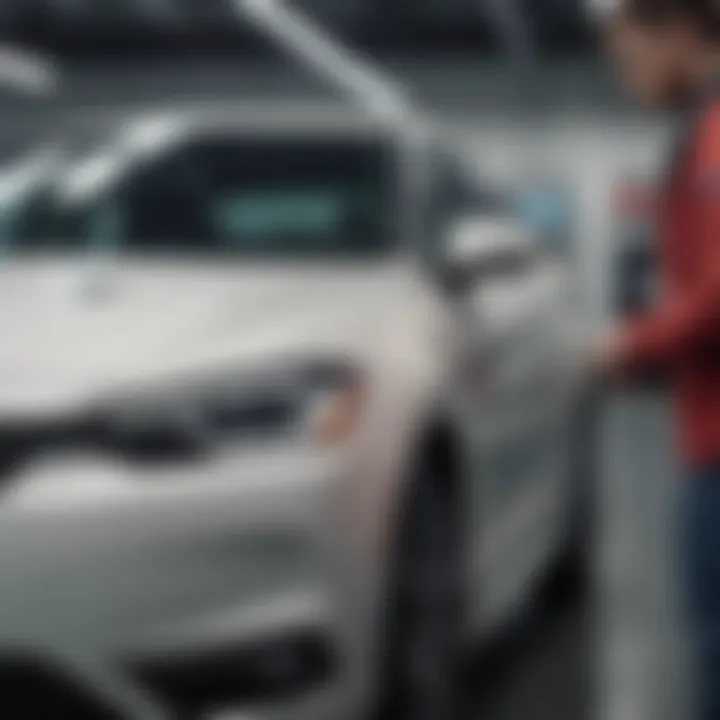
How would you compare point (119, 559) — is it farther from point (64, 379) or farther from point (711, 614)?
point (711, 614)

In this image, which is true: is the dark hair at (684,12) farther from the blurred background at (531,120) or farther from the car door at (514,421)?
the car door at (514,421)

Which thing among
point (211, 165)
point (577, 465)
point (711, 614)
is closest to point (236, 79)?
point (577, 465)

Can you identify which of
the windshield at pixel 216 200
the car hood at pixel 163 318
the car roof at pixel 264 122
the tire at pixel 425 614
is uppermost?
the car roof at pixel 264 122

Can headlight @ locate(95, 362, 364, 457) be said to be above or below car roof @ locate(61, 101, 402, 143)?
below

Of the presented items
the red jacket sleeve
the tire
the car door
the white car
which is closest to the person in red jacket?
the red jacket sleeve

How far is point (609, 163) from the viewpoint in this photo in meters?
10.1

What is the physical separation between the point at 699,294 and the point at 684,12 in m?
0.33

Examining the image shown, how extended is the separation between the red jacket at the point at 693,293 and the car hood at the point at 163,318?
3.11 ft

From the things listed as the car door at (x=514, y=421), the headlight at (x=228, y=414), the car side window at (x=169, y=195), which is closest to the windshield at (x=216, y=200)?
the car side window at (x=169, y=195)

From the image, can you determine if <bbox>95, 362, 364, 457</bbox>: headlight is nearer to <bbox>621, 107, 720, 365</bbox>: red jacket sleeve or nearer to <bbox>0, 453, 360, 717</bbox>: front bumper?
<bbox>0, 453, 360, 717</bbox>: front bumper

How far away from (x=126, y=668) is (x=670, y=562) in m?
2.40

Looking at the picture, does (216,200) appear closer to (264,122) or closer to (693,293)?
(264,122)

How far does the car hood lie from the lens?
326 cm

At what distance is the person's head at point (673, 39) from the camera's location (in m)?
2.46
